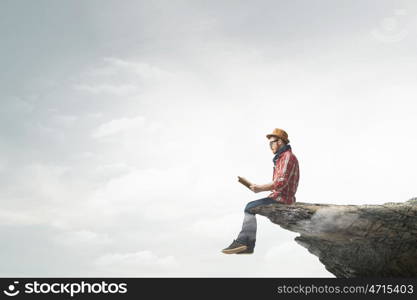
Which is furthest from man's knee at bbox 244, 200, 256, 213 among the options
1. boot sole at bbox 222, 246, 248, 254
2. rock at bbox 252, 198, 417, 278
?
boot sole at bbox 222, 246, 248, 254

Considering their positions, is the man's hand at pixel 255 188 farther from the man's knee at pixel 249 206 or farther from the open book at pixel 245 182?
the man's knee at pixel 249 206

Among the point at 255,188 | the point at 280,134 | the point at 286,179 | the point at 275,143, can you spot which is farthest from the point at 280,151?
the point at 255,188

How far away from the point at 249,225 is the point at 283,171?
5.68ft

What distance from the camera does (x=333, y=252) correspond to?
12328 millimetres

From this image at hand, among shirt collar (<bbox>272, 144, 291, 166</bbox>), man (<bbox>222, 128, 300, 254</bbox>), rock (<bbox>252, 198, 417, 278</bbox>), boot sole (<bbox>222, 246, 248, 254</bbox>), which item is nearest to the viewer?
rock (<bbox>252, 198, 417, 278</bbox>)

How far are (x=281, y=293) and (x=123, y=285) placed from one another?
11.5ft

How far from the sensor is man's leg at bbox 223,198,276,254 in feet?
41.5

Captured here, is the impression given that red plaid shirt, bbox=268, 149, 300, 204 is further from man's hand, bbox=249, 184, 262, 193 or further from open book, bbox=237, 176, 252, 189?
open book, bbox=237, 176, 252, 189

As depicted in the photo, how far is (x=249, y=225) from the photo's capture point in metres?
12.9

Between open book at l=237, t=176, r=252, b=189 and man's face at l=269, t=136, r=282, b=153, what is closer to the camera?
open book at l=237, t=176, r=252, b=189

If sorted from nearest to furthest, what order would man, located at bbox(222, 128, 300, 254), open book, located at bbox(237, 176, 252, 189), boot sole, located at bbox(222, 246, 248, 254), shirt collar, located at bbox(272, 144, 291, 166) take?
boot sole, located at bbox(222, 246, 248, 254) < man, located at bbox(222, 128, 300, 254) < open book, located at bbox(237, 176, 252, 189) < shirt collar, located at bbox(272, 144, 291, 166)

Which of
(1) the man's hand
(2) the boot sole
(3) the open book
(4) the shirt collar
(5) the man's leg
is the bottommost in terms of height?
(2) the boot sole

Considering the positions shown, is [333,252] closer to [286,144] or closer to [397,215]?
[397,215]

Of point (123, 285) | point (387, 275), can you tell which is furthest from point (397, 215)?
A: point (123, 285)
